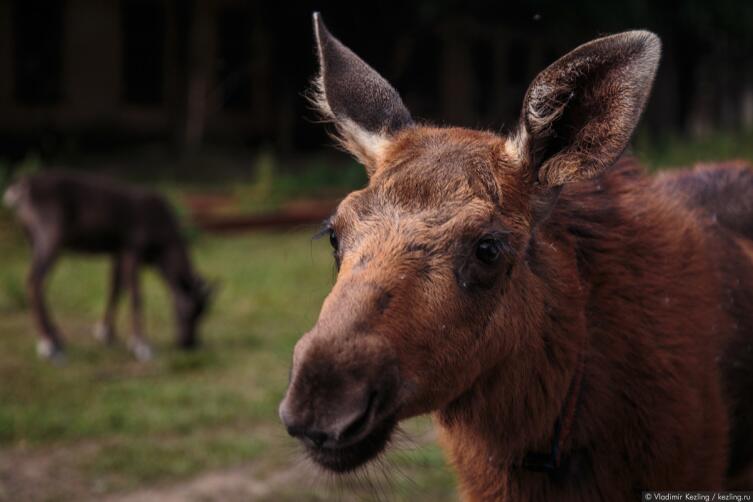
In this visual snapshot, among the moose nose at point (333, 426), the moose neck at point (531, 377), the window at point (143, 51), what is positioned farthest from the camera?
the window at point (143, 51)

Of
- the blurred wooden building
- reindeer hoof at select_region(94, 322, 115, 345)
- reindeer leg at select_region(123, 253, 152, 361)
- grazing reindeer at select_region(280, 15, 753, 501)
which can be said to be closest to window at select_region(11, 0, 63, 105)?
the blurred wooden building

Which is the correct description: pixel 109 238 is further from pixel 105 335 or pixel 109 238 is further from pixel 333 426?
pixel 333 426

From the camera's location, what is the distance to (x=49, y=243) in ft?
30.4

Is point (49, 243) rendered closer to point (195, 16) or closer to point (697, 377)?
point (697, 377)

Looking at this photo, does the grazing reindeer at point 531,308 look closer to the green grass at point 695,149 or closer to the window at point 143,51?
the green grass at point 695,149

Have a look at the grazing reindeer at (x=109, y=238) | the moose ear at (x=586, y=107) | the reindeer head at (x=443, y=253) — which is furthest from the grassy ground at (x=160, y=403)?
the moose ear at (x=586, y=107)

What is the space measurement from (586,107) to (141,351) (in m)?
6.61

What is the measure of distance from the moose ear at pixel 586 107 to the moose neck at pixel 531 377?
269 mm

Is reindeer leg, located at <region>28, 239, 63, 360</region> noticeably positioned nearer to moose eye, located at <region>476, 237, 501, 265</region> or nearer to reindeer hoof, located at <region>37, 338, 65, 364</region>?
reindeer hoof, located at <region>37, 338, 65, 364</region>

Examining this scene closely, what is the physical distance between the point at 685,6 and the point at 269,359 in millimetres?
15526

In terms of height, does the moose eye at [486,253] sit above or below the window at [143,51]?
below

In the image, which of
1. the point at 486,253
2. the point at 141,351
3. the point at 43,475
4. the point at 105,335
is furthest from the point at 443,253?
the point at 105,335

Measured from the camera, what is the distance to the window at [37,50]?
1872 cm

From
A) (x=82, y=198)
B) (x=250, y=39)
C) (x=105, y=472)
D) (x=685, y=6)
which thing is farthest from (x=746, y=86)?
(x=105, y=472)
